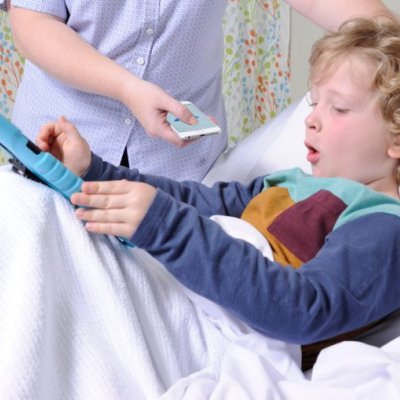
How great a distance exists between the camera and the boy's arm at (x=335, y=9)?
1436mm

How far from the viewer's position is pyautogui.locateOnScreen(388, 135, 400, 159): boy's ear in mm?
1206

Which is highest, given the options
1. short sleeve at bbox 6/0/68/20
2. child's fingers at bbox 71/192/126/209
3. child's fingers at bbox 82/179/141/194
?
short sleeve at bbox 6/0/68/20

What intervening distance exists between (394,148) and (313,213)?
0.19m

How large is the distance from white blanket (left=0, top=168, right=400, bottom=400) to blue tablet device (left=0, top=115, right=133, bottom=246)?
0.05 ft

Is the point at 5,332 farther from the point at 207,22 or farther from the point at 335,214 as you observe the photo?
the point at 207,22

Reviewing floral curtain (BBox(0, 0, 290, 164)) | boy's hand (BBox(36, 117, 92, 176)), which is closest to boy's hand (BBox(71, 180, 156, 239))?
boy's hand (BBox(36, 117, 92, 176))

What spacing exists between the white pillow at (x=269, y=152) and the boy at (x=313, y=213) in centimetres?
16

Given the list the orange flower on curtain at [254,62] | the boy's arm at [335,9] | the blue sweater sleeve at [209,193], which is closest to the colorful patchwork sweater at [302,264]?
the blue sweater sleeve at [209,193]

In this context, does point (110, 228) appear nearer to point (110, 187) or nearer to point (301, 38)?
point (110, 187)

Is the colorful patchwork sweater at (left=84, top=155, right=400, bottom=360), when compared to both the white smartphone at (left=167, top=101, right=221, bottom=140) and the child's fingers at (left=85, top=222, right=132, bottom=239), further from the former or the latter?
the white smartphone at (left=167, top=101, right=221, bottom=140)

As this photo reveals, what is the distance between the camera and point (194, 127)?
1203 millimetres

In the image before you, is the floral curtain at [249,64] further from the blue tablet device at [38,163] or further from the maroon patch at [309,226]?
the blue tablet device at [38,163]

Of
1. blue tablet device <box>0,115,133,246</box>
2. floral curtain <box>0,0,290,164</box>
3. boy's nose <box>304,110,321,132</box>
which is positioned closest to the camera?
blue tablet device <box>0,115,133,246</box>

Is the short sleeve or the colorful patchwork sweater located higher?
the short sleeve
